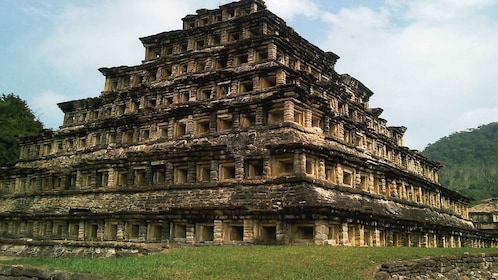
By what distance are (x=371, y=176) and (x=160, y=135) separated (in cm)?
1494

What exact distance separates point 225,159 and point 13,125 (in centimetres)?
3321

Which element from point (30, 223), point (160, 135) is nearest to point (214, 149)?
point (160, 135)

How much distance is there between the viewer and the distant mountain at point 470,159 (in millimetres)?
89562

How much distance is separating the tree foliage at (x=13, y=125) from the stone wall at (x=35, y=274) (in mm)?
32205

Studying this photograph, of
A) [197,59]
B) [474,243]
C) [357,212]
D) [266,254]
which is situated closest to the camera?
[266,254]

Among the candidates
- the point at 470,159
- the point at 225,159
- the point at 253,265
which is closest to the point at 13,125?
the point at 225,159

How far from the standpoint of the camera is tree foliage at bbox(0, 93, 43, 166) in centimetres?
4475

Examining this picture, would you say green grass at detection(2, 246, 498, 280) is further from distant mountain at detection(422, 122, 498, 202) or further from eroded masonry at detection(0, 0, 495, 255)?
distant mountain at detection(422, 122, 498, 202)

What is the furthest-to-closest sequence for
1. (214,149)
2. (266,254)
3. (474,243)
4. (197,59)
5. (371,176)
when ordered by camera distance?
(474,243)
(197,59)
(371,176)
(214,149)
(266,254)

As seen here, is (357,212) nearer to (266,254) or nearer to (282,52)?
(266,254)

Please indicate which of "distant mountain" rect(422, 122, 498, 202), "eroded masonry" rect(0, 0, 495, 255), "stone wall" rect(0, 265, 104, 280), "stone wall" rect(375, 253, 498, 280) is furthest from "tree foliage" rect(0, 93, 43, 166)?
"distant mountain" rect(422, 122, 498, 202)

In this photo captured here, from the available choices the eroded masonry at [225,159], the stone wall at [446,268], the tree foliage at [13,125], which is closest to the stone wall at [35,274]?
the stone wall at [446,268]

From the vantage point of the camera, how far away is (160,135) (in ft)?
99.5

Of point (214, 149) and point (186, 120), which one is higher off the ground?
point (186, 120)
